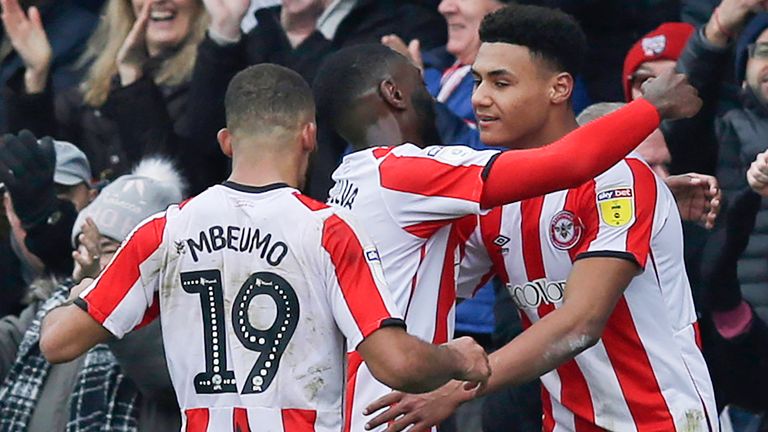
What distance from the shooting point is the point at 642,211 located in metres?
4.92

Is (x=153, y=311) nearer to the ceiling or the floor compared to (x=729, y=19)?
nearer to the floor

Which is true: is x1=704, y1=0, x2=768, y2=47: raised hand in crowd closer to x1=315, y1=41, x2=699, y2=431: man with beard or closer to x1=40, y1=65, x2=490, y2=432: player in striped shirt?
x1=315, y1=41, x2=699, y2=431: man with beard

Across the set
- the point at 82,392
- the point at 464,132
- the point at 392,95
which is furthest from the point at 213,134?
the point at 392,95

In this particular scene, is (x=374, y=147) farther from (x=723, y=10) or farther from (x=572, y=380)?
(x=723, y=10)

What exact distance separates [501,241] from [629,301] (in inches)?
17.1

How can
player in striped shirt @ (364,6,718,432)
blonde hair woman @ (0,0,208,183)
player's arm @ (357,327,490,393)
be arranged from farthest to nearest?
blonde hair woman @ (0,0,208,183) < player in striped shirt @ (364,6,718,432) < player's arm @ (357,327,490,393)

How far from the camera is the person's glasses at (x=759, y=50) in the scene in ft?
20.9

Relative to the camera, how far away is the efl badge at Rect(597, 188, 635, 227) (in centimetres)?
489

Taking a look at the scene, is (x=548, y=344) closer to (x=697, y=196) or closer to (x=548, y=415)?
(x=548, y=415)

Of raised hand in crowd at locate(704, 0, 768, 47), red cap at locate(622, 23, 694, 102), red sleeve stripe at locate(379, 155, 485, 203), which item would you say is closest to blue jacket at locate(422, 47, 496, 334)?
red cap at locate(622, 23, 694, 102)

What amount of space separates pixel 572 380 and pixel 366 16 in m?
2.92

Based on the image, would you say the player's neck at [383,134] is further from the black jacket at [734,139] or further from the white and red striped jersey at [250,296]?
the black jacket at [734,139]

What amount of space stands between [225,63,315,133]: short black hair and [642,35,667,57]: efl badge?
2241 mm

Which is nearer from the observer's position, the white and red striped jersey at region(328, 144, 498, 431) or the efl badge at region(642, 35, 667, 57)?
the white and red striped jersey at region(328, 144, 498, 431)
